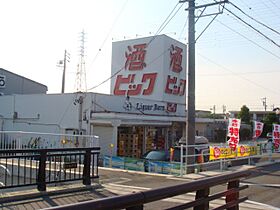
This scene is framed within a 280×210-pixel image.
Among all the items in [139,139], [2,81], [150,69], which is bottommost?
[139,139]

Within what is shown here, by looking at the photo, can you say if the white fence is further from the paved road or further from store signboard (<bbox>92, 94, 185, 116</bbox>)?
store signboard (<bbox>92, 94, 185, 116</bbox>)

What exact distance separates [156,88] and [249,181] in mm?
20591

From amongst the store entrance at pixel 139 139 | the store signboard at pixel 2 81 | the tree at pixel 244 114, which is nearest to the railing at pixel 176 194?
the store entrance at pixel 139 139

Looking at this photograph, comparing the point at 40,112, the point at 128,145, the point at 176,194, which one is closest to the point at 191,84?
the point at 176,194

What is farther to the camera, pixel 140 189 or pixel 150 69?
pixel 150 69

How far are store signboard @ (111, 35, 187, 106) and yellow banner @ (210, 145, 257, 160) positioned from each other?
14.3m

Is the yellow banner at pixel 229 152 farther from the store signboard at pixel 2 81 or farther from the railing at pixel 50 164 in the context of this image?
the store signboard at pixel 2 81

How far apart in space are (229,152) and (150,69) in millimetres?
17929

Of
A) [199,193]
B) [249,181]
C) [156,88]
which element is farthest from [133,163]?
[156,88]

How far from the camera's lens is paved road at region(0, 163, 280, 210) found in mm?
8609

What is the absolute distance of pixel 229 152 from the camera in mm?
17516

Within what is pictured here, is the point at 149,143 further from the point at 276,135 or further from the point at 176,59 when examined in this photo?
the point at 276,135

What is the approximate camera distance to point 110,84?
36688mm

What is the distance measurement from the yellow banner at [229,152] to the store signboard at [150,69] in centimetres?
1428
